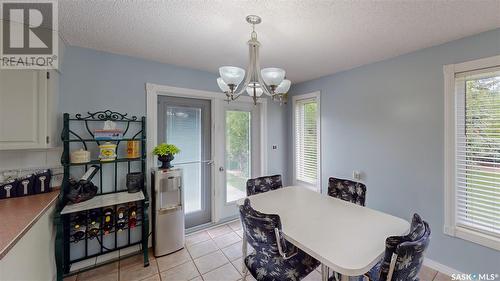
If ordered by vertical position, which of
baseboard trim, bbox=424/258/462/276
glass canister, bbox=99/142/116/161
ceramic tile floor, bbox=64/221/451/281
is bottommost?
ceramic tile floor, bbox=64/221/451/281

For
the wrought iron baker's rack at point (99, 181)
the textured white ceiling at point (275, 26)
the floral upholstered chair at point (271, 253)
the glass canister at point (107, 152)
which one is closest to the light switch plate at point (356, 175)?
the textured white ceiling at point (275, 26)

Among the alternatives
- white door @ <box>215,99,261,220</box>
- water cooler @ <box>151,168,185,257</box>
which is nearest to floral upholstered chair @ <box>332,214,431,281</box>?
water cooler @ <box>151,168,185,257</box>

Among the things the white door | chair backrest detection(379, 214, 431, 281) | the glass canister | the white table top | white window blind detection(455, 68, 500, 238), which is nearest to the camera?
chair backrest detection(379, 214, 431, 281)

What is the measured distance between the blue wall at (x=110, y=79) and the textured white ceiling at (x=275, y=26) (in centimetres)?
13

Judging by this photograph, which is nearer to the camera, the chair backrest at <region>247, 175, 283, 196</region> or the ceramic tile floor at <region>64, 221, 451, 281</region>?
the ceramic tile floor at <region>64, 221, 451, 281</region>

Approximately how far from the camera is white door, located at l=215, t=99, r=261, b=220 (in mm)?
3131

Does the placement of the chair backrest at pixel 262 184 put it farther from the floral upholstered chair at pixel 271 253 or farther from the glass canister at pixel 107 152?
the glass canister at pixel 107 152

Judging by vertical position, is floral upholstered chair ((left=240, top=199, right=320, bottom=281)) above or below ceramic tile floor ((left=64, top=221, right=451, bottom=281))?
above

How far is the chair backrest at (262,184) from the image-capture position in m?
2.42

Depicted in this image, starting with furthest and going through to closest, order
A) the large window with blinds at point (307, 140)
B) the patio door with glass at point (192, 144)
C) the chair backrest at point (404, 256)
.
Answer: the large window with blinds at point (307, 140) → the patio door with glass at point (192, 144) → the chair backrest at point (404, 256)

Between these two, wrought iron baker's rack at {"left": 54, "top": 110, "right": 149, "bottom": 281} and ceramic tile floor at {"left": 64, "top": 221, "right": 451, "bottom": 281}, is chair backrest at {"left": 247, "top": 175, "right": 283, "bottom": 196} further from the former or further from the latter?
wrought iron baker's rack at {"left": 54, "top": 110, "right": 149, "bottom": 281}

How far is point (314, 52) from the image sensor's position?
230 centimetres

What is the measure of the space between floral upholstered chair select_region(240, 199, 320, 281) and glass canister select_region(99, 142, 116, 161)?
157 centimetres

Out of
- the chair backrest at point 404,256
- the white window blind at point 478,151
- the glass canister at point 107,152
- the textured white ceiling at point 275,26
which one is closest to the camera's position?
the chair backrest at point 404,256
